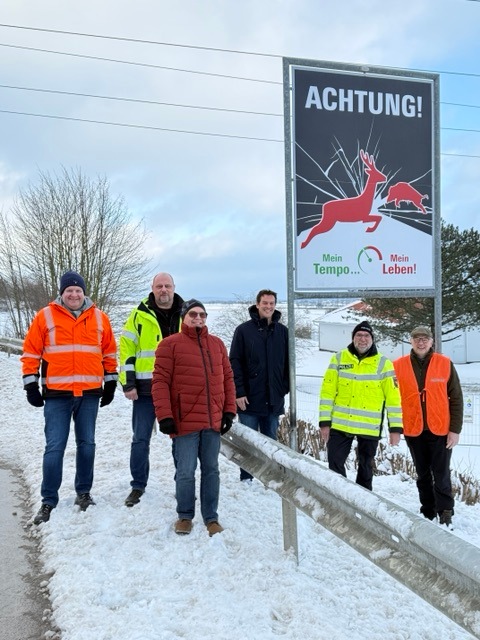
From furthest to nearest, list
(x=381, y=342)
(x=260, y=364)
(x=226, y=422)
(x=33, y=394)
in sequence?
(x=381, y=342)
(x=260, y=364)
(x=33, y=394)
(x=226, y=422)

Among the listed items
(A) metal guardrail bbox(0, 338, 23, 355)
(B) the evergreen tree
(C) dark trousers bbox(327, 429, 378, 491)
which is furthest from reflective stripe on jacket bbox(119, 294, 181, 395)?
(B) the evergreen tree

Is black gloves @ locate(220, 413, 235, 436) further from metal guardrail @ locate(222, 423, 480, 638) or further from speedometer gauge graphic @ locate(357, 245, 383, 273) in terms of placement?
speedometer gauge graphic @ locate(357, 245, 383, 273)

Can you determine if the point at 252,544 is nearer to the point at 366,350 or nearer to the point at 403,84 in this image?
the point at 366,350

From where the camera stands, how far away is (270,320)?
17.2ft

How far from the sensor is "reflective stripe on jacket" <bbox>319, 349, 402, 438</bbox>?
475 cm

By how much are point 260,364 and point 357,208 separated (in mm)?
1816

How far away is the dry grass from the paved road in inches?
145

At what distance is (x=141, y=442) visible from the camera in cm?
456

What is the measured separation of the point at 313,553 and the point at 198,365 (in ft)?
4.91

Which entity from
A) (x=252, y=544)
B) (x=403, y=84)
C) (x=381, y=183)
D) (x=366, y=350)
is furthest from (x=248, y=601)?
(x=403, y=84)

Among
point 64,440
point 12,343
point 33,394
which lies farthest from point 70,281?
point 12,343

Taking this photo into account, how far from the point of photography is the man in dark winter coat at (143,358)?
4.53 meters

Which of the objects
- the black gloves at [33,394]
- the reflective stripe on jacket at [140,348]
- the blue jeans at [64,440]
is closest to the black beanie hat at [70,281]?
the reflective stripe on jacket at [140,348]

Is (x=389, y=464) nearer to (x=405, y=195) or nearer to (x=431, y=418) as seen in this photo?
(x=431, y=418)
